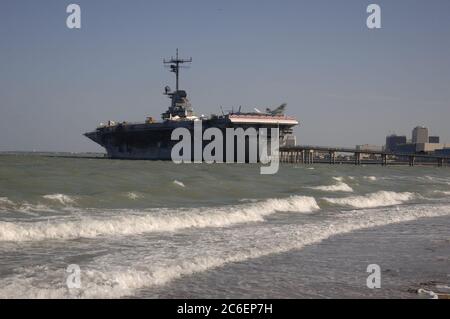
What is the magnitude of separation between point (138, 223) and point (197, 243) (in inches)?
124

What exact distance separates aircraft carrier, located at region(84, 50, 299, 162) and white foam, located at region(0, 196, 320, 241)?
48.6m

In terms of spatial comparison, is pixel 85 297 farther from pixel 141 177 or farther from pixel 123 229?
pixel 141 177

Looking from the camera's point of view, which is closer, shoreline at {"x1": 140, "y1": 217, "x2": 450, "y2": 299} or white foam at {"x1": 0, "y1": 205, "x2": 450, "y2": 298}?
white foam at {"x1": 0, "y1": 205, "x2": 450, "y2": 298}

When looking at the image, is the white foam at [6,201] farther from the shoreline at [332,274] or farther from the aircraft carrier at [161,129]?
the aircraft carrier at [161,129]

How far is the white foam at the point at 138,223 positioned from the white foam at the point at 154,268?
1897 millimetres

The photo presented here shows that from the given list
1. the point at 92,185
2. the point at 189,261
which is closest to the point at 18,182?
the point at 92,185

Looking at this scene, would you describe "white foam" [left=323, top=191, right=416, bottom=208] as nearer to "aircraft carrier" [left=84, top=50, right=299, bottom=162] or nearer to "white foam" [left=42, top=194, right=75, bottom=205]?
"white foam" [left=42, top=194, right=75, bottom=205]

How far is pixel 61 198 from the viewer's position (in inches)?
768

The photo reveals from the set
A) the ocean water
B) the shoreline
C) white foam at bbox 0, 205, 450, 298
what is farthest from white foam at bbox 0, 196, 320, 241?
the shoreline

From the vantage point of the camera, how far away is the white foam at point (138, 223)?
1303 centimetres

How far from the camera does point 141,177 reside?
30.7 meters

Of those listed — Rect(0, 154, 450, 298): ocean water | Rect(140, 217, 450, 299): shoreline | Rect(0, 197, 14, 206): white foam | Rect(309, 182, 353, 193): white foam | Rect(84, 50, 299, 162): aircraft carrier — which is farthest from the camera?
Rect(84, 50, 299, 162): aircraft carrier

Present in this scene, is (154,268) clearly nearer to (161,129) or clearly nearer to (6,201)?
(6,201)

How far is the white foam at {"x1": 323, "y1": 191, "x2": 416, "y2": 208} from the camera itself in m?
26.9
